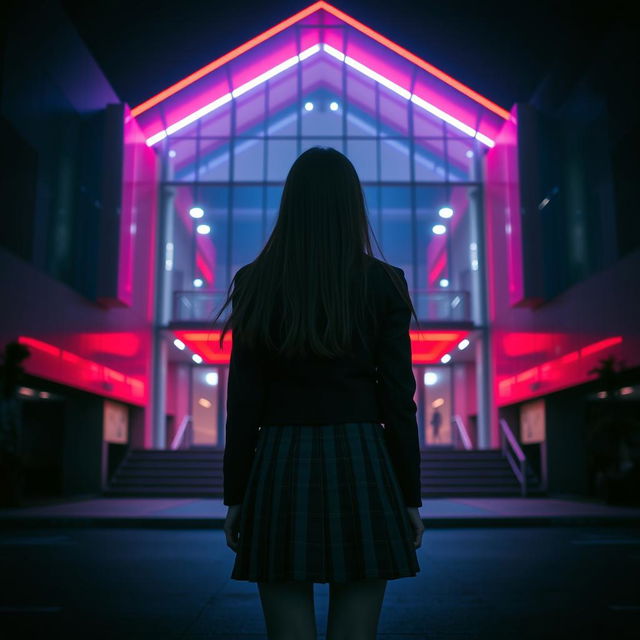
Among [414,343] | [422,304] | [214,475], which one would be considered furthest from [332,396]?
[414,343]

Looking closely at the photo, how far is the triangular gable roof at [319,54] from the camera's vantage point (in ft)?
71.3

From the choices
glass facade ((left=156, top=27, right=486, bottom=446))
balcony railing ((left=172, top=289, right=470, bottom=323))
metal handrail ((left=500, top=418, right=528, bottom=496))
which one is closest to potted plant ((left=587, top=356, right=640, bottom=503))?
metal handrail ((left=500, top=418, right=528, bottom=496))

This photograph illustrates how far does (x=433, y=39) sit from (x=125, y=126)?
26.0ft

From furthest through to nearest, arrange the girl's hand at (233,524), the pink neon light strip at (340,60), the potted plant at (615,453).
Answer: the pink neon light strip at (340,60) < the potted plant at (615,453) < the girl's hand at (233,524)

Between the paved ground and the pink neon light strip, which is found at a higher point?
the pink neon light strip

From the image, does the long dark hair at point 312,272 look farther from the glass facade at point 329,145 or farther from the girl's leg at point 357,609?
the glass facade at point 329,145

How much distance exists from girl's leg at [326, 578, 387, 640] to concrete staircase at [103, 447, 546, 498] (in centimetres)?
1568

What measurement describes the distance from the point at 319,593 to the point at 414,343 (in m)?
18.2

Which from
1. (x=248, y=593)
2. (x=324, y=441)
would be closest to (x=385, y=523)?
(x=324, y=441)

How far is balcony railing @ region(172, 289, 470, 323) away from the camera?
22.2 metres

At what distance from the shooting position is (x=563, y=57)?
661 inches

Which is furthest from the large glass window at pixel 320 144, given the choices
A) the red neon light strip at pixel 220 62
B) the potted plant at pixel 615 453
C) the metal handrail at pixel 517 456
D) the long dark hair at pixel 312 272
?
the long dark hair at pixel 312 272

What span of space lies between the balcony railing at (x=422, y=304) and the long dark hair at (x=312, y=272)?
20.1 metres

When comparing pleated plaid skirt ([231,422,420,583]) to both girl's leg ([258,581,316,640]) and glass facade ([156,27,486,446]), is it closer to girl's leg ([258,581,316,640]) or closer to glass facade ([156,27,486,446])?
girl's leg ([258,581,316,640])
